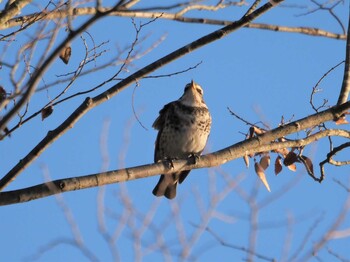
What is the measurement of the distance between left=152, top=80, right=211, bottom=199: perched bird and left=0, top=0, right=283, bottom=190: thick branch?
11.2ft

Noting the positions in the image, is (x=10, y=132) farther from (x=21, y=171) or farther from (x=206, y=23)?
(x=206, y=23)

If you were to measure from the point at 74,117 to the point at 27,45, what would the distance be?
25.7 inches

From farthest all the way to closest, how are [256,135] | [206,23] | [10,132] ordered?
[206,23] < [256,135] < [10,132]

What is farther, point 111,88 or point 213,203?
point 111,88

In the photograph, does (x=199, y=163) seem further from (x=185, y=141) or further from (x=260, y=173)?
(x=185, y=141)

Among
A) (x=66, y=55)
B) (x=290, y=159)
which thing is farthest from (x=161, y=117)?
(x=66, y=55)

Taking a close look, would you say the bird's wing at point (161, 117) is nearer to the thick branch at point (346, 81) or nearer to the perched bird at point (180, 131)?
the perched bird at point (180, 131)

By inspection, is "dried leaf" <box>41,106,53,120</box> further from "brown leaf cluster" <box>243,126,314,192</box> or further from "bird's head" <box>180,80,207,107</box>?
"bird's head" <box>180,80,207,107</box>

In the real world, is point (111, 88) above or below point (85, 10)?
below

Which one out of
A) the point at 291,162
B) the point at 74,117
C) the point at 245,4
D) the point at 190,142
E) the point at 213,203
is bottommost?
the point at 213,203

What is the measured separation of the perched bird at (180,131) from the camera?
29.0ft

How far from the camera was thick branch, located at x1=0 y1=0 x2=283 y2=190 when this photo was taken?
15.7 feet

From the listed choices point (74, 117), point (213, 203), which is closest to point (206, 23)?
point (74, 117)

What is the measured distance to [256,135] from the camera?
6.10m
